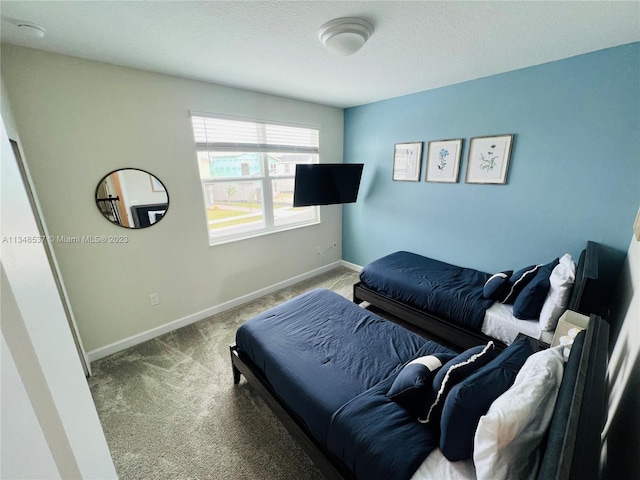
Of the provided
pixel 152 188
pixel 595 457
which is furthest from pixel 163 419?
pixel 595 457

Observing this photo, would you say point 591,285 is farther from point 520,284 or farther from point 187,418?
point 187,418

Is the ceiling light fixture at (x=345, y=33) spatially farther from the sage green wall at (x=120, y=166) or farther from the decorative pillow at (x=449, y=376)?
the decorative pillow at (x=449, y=376)

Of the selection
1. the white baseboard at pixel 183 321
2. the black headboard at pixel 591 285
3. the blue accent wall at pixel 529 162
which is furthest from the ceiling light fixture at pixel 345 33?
the white baseboard at pixel 183 321

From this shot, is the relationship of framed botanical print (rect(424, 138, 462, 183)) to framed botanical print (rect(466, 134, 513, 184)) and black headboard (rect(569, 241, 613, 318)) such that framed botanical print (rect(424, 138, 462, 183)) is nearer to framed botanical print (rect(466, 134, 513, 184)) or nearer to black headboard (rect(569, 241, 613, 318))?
framed botanical print (rect(466, 134, 513, 184))

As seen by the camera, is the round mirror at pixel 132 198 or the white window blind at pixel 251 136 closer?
the round mirror at pixel 132 198

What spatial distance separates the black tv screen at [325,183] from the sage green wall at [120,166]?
0.76 metres

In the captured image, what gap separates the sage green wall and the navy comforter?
3.81ft

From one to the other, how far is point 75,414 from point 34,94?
7.70 feet

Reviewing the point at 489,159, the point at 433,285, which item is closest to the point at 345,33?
the point at 489,159

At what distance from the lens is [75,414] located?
525 mm

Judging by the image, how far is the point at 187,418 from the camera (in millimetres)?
1731

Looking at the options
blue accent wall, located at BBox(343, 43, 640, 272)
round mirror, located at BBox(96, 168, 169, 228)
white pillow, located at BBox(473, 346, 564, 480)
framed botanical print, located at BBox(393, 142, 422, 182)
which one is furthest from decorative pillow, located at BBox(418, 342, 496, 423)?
round mirror, located at BBox(96, 168, 169, 228)

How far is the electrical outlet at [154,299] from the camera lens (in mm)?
2467

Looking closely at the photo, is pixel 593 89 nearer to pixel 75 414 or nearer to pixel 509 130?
pixel 509 130
